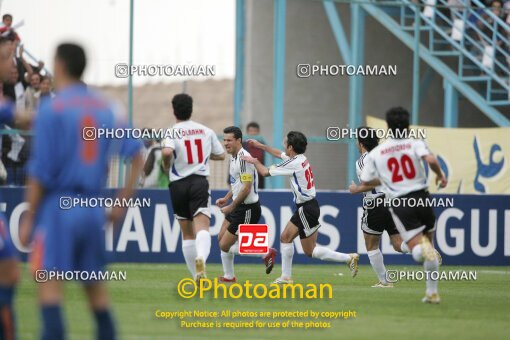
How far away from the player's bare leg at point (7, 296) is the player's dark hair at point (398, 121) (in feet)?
18.7

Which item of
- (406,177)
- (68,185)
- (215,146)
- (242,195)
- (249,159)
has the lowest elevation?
(242,195)

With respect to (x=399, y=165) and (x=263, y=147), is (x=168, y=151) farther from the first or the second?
(x=399, y=165)

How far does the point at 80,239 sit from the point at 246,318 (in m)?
4.42

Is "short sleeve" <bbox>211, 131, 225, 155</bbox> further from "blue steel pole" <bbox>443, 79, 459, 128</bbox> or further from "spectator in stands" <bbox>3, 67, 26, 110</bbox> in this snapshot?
"blue steel pole" <bbox>443, 79, 459, 128</bbox>

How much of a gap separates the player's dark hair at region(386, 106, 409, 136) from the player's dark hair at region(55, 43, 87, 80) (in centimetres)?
578

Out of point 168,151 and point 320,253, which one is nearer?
point 168,151

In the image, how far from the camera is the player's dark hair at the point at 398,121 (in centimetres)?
1198

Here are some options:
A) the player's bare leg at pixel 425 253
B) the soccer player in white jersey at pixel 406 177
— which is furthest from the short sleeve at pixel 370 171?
the player's bare leg at pixel 425 253

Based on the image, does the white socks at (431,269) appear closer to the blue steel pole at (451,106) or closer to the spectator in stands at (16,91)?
the spectator in stands at (16,91)

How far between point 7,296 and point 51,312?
0.91m

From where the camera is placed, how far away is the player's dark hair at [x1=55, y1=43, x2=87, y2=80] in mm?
6746

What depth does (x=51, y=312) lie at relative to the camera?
6547 millimetres

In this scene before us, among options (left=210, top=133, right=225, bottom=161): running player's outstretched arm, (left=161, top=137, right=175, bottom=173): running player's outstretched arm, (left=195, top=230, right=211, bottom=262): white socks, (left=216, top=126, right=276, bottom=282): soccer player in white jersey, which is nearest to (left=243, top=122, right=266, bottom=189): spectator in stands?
(left=216, top=126, right=276, bottom=282): soccer player in white jersey

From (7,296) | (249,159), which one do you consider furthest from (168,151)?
(7,296)
